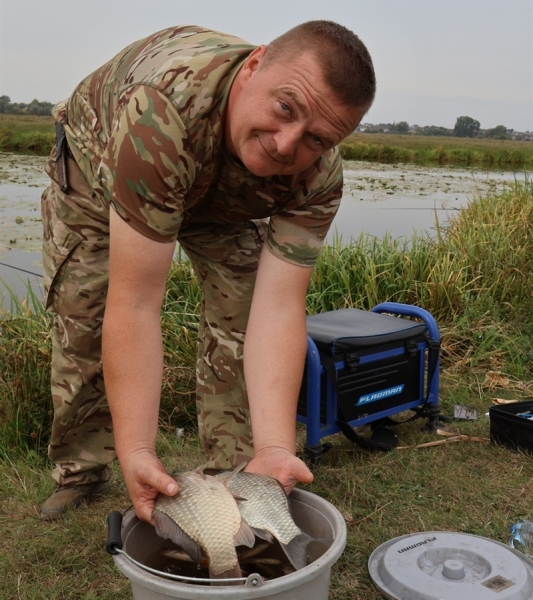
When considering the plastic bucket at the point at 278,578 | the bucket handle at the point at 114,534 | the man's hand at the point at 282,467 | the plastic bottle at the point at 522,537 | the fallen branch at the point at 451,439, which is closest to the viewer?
the plastic bucket at the point at 278,578

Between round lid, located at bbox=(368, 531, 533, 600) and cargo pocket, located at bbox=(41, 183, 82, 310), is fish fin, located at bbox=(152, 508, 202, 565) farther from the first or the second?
cargo pocket, located at bbox=(41, 183, 82, 310)

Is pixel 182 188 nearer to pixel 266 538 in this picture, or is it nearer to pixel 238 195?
pixel 238 195

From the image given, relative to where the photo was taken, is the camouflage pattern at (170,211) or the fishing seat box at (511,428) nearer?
the camouflage pattern at (170,211)

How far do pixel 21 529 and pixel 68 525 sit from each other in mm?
180

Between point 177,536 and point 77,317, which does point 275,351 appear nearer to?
point 177,536

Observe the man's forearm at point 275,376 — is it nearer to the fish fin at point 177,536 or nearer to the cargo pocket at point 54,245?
the fish fin at point 177,536

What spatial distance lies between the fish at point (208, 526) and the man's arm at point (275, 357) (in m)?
0.30

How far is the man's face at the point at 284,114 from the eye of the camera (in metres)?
1.74

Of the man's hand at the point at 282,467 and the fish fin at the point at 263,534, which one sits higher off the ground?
the man's hand at the point at 282,467

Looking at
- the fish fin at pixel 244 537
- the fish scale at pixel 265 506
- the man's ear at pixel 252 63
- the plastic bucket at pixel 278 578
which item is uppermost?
the man's ear at pixel 252 63

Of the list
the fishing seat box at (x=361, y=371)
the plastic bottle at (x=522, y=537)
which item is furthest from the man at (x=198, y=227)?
the plastic bottle at (x=522, y=537)

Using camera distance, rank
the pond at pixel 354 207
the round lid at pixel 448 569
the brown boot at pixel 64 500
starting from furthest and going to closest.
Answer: the pond at pixel 354 207 < the brown boot at pixel 64 500 < the round lid at pixel 448 569

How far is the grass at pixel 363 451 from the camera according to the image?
2580mm

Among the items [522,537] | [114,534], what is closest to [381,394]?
[522,537]
